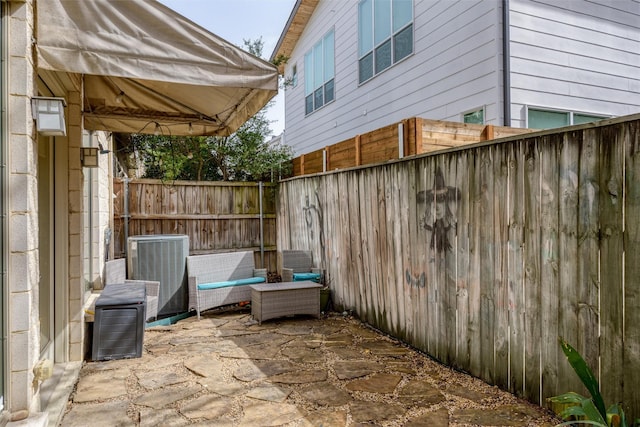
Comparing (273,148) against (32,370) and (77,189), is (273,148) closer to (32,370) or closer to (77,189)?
(77,189)

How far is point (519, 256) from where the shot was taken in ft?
10.2

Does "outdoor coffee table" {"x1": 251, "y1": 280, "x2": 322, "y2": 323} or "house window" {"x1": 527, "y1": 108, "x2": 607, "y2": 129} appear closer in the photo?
"outdoor coffee table" {"x1": 251, "y1": 280, "x2": 322, "y2": 323}

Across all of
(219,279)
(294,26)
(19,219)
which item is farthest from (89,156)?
(294,26)

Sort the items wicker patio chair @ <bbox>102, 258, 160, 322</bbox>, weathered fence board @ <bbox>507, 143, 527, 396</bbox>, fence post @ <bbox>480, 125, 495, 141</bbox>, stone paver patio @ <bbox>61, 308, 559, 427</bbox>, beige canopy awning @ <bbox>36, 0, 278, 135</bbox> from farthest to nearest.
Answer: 1. wicker patio chair @ <bbox>102, 258, 160, 322</bbox>
2. fence post @ <bbox>480, 125, 495, 141</bbox>
3. weathered fence board @ <bbox>507, 143, 527, 396</bbox>
4. stone paver patio @ <bbox>61, 308, 559, 427</bbox>
5. beige canopy awning @ <bbox>36, 0, 278, 135</bbox>

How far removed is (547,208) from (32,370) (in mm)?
3242

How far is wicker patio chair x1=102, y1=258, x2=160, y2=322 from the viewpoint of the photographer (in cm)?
529

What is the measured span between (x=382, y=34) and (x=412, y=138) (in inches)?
158

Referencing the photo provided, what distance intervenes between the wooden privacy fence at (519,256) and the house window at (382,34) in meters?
3.49

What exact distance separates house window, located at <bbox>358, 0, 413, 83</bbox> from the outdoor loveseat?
4.30 metres

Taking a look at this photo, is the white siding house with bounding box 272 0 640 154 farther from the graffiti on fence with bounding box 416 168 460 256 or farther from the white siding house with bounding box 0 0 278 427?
the white siding house with bounding box 0 0 278 427

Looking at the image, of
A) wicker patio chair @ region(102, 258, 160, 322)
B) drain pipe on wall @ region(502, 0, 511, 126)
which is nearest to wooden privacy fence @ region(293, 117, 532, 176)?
drain pipe on wall @ region(502, 0, 511, 126)

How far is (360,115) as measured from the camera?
873cm

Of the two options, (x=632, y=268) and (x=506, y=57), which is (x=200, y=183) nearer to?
(x=506, y=57)

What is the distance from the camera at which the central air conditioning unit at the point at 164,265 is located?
19.1 ft
